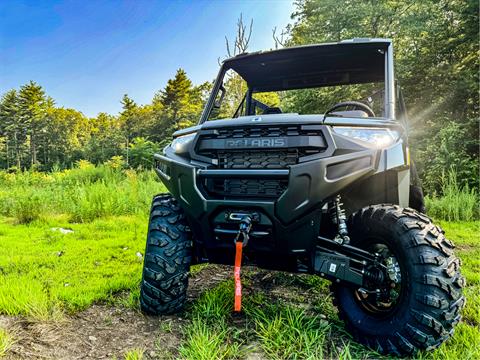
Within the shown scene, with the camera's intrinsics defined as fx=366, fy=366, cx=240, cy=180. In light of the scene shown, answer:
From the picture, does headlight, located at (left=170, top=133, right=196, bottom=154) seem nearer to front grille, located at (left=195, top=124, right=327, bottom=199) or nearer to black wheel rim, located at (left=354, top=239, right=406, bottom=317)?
front grille, located at (left=195, top=124, right=327, bottom=199)

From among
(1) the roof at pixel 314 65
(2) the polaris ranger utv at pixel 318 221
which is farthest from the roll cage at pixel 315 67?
(2) the polaris ranger utv at pixel 318 221

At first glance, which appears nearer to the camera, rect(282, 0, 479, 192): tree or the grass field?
the grass field

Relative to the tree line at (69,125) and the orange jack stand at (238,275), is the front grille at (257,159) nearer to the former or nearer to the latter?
the orange jack stand at (238,275)

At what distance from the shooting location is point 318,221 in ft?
6.75

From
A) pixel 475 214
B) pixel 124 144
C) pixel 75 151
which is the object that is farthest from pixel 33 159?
pixel 475 214

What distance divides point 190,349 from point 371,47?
8.33 feet

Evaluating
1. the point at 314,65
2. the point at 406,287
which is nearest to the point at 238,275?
the point at 406,287

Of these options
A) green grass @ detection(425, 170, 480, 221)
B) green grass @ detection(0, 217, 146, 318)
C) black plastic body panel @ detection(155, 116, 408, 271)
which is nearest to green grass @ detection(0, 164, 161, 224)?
green grass @ detection(0, 217, 146, 318)

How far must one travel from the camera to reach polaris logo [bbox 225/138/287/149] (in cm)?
205

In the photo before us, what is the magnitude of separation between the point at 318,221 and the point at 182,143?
3.38ft

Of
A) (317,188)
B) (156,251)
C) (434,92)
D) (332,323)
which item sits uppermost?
(434,92)

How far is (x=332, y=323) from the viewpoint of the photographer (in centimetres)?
235

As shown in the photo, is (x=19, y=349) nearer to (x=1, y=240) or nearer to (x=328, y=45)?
(x=328, y=45)

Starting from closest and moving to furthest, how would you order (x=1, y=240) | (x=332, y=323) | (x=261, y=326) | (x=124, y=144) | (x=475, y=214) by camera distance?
(x=261, y=326) → (x=332, y=323) → (x=1, y=240) → (x=475, y=214) → (x=124, y=144)
